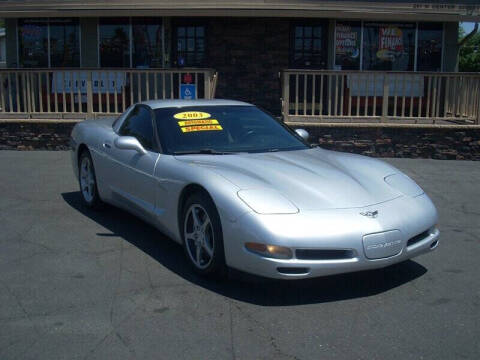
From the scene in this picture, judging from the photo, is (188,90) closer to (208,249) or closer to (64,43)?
(64,43)

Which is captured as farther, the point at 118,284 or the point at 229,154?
the point at 229,154

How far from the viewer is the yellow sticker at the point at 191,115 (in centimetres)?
596

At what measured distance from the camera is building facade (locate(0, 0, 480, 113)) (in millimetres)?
14414

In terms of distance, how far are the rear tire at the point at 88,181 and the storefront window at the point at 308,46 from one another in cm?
841

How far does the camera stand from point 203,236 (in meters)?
4.76

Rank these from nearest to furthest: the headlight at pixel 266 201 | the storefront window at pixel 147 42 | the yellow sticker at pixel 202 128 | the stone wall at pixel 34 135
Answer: the headlight at pixel 266 201 < the yellow sticker at pixel 202 128 < the stone wall at pixel 34 135 < the storefront window at pixel 147 42

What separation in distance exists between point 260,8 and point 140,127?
25.6 feet

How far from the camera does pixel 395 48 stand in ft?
47.8

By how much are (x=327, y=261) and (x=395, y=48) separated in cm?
1138

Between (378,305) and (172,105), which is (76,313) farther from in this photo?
(172,105)

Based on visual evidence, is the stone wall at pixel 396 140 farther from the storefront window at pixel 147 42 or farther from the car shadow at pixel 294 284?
the car shadow at pixel 294 284

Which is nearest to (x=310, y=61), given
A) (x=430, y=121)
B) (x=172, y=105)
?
(x=430, y=121)

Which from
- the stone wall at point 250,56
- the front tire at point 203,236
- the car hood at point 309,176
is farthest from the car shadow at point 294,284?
the stone wall at point 250,56

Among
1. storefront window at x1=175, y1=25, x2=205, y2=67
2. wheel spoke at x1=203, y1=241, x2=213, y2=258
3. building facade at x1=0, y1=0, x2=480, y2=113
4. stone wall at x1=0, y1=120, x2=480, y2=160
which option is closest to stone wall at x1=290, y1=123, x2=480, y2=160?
stone wall at x1=0, y1=120, x2=480, y2=160
